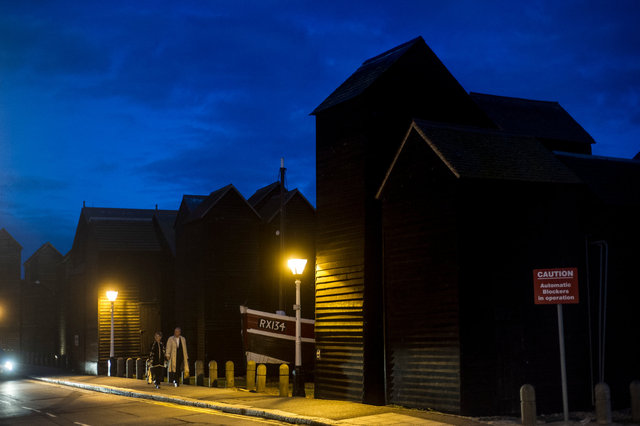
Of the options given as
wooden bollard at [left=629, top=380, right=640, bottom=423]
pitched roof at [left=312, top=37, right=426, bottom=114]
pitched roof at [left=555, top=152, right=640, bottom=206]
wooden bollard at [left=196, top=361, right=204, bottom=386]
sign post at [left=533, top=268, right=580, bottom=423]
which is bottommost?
wooden bollard at [left=196, top=361, right=204, bottom=386]

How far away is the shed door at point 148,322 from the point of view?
135ft

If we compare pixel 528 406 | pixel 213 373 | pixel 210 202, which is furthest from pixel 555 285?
pixel 210 202

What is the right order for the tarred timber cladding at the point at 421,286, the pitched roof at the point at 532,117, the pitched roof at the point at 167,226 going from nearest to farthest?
1. the tarred timber cladding at the point at 421,286
2. the pitched roof at the point at 532,117
3. the pitched roof at the point at 167,226

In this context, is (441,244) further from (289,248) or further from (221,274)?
(289,248)

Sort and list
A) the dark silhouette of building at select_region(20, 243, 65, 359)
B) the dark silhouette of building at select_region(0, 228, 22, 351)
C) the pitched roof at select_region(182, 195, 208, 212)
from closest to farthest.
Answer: the pitched roof at select_region(182, 195, 208, 212), the dark silhouette of building at select_region(0, 228, 22, 351), the dark silhouette of building at select_region(20, 243, 65, 359)

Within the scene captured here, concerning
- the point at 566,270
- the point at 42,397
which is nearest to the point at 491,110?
the point at 566,270

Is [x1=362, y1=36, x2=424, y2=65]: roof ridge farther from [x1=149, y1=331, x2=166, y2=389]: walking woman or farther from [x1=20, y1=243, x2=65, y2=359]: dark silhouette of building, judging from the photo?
[x1=20, y1=243, x2=65, y2=359]: dark silhouette of building

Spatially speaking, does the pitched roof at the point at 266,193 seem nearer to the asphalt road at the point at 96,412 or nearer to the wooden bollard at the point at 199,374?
the wooden bollard at the point at 199,374

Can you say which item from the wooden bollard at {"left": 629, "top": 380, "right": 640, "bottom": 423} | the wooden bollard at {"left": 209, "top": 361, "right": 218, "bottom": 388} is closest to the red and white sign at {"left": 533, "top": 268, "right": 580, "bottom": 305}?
the wooden bollard at {"left": 629, "top": 380, "right": 640, "bottom": 423}

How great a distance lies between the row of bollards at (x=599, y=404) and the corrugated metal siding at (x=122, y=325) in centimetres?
3037

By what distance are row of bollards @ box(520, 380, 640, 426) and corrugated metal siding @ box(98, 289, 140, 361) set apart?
30366 mm

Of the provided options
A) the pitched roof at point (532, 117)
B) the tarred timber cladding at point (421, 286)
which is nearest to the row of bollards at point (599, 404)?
the tarred timber cladding at point (421, 286)

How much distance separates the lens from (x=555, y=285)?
13.2 m

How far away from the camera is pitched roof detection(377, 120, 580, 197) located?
1652 centimetres
